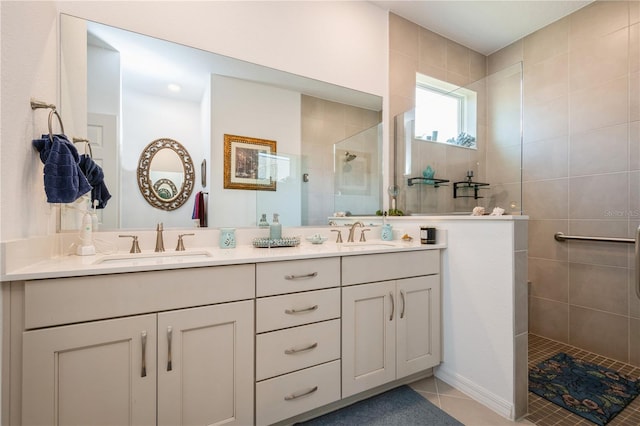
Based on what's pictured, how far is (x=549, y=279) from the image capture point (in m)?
2.44

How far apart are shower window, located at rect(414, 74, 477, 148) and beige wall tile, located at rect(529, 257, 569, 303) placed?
1217mm

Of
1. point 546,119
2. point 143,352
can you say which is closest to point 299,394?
point 143,352

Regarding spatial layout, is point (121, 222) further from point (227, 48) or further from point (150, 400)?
point (227, 48)

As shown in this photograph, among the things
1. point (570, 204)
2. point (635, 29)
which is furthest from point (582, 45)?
point (570, 204)

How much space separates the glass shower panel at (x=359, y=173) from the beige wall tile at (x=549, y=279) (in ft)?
5.05

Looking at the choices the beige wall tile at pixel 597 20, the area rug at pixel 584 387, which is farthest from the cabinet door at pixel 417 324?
the beige wall tile at pixel 597 20

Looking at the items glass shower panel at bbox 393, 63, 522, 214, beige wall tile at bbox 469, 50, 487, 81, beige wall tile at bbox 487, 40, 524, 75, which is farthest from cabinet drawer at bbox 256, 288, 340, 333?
beige wall tile at bbox 487, 40, 524, 75

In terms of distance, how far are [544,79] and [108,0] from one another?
10.8 ft

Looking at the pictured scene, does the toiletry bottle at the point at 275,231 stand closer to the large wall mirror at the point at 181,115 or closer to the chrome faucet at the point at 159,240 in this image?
the large wall mirror at the point at 181,115

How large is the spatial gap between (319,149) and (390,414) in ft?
5.51

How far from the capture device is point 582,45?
2.28 m

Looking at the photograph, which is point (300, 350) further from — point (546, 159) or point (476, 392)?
point (546, 159)

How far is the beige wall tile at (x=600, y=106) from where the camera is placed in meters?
2.06

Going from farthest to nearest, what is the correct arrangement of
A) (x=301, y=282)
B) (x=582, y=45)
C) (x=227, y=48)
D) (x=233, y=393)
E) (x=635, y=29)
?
(x=582, y=45) → (x=635, y=29) → (x=227, y=48) → (x=301, y=282) → (x=233, y=393)
